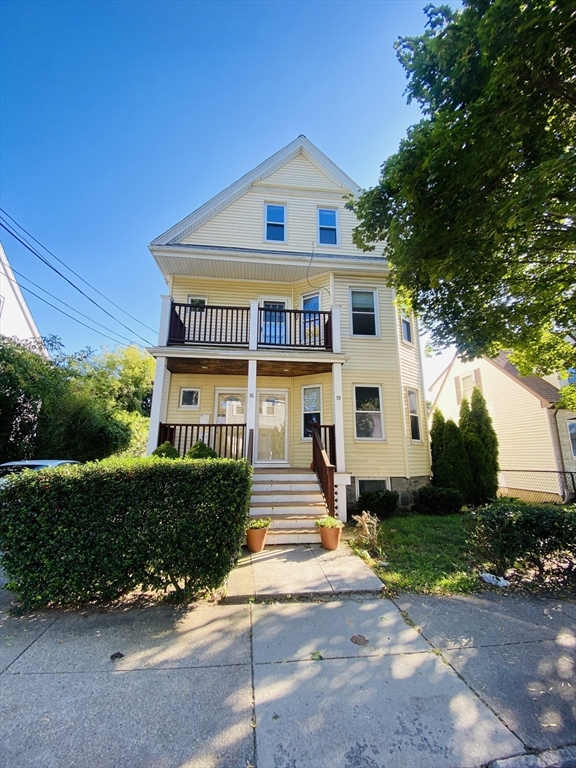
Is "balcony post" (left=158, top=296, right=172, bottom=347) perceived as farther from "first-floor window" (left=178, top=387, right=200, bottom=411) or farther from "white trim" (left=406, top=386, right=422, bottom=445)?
"white trim" (left=406, top=386, right=422, bottom=445)

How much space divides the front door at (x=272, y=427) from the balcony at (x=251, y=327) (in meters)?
1.77

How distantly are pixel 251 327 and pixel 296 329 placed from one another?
149 cm

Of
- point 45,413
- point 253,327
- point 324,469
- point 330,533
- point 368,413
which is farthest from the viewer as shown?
point 45,413

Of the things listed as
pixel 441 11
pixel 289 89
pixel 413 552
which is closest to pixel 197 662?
pixel 413 552

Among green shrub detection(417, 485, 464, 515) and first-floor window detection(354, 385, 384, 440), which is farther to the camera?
first-floor window detection(354, 385, 384, 440)

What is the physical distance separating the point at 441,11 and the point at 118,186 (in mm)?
10485

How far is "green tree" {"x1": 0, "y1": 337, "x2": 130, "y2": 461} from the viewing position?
8.88 m

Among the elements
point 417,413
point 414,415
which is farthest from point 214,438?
point 417,413

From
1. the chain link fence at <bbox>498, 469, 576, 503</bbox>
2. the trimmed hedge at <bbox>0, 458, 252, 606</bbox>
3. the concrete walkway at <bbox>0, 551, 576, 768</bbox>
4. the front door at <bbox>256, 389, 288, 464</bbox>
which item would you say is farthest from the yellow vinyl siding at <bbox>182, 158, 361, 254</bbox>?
the chain link fence at <bbox>498, 469, 576, 503</bbox>

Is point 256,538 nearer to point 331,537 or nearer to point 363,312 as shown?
point 331,537

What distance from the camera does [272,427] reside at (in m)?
9.68

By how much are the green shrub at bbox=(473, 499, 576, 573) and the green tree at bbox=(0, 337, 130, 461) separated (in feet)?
37.7

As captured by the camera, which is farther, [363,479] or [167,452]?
[363,479]

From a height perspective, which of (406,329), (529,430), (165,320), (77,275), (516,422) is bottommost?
(529,430)
